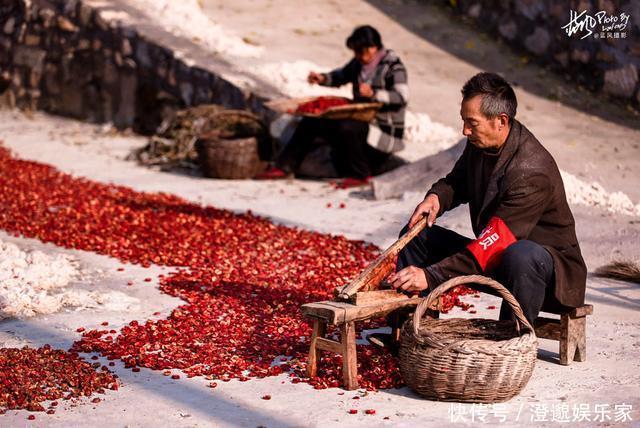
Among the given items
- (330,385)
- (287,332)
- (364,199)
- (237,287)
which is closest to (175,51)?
(364,199)

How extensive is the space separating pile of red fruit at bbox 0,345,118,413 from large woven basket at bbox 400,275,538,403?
130 centimetres

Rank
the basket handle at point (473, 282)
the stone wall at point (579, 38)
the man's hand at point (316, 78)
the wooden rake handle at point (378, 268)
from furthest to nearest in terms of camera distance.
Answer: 1. the stone wall at point (579, 38)
2. the man's hand at point (316, 78)
3. the wooden rake handle at point (378, 268)
4. the basket handle at point (473, 282)

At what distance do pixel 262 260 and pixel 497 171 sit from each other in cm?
248

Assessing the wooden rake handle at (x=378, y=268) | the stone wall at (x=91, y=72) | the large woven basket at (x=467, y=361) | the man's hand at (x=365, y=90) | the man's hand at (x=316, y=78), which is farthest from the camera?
the stone wall at (x=91, y=72)

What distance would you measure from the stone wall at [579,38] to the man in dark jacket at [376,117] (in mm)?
2843

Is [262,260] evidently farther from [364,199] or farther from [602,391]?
[602,391]

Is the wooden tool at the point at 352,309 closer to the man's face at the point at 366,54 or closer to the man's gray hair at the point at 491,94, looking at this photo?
the man's gray hair at the point at 491,94

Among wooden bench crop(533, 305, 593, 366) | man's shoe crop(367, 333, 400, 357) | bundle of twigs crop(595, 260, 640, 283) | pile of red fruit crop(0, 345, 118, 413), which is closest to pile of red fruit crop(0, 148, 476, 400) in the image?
man's shoe crop(367, 333, 400, 357)

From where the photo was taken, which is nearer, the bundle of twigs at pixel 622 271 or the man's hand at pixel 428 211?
the man's hand at pixel 428 211

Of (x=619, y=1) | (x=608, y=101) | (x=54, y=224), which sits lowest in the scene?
(x=54, y=224)

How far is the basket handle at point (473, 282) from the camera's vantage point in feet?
13.6

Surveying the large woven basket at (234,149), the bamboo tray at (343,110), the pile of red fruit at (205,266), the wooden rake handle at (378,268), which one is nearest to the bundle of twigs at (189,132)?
the large woven basket at (234,149)

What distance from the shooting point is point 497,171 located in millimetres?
4492

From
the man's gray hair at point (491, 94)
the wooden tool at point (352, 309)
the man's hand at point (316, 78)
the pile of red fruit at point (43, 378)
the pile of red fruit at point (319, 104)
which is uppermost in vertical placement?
the man's gray hair at point (491, 94)
